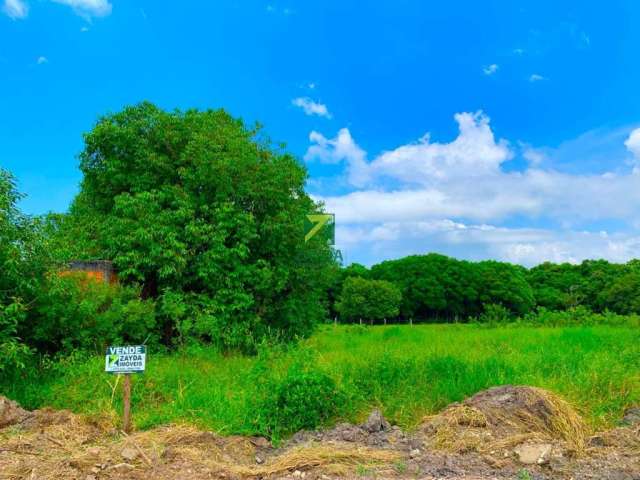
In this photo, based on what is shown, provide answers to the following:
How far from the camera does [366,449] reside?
5848 mm

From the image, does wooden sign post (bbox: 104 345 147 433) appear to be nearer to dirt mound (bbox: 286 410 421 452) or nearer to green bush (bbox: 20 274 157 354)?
dirt mound (bbox: 286 410 421 452)

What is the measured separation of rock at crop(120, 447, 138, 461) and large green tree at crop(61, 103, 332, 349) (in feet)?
23.5

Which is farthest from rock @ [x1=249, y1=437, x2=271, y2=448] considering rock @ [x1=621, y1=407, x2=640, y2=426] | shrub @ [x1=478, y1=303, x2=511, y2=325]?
shrub @ [x1=478, y1=303, x2=511, y2=325]

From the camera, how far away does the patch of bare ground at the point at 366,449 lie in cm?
529

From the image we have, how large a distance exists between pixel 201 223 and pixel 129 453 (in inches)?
366

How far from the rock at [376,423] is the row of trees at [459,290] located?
40.7m

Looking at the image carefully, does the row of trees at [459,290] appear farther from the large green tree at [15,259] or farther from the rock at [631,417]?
the rock at [631,417]

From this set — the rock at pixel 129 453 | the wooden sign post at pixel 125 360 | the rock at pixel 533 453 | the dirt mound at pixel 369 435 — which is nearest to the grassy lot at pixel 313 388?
the dirt mound at pixel 369 435

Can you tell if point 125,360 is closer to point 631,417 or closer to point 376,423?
point 376,423

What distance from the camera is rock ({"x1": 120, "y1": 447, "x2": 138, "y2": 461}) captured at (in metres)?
5.52

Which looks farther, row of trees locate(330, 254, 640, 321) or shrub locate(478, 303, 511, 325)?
row of trees locate(330, 254, 640, 321)

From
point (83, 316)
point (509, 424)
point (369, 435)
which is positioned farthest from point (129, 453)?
point (83, 316)

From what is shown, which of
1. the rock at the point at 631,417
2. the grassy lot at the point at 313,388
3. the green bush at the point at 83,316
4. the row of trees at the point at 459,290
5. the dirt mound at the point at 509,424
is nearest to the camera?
the dirt mound at the point at 509,424

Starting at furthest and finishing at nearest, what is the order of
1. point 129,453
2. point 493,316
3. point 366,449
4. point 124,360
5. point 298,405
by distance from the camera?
point 493,316, point 124,360, point 298,405, point 366,449, point 129,453
